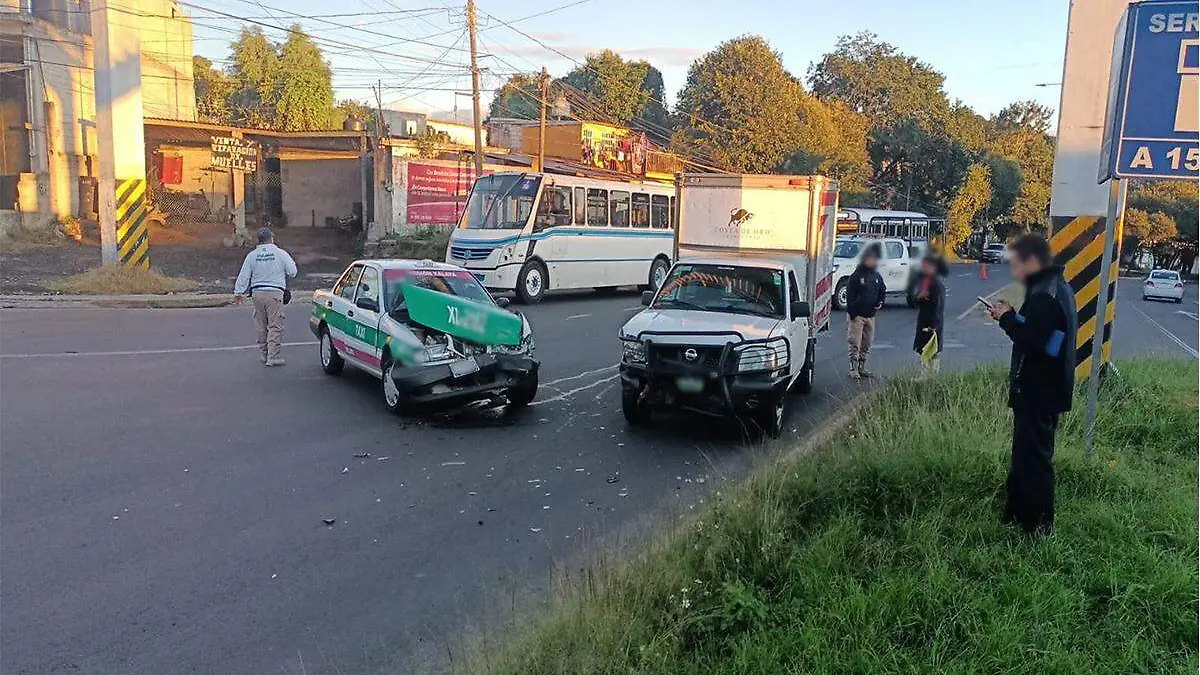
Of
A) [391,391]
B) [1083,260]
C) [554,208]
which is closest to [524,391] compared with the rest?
[391,391]

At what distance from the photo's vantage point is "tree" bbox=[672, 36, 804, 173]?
152 feet

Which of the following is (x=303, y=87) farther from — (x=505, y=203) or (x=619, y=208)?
(x=505, y=203)

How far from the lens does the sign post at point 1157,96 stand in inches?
213

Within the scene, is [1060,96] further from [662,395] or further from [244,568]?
[244,568]

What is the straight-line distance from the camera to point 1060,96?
26.6ft

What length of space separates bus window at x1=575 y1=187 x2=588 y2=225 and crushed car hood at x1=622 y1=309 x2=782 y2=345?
12437 mm

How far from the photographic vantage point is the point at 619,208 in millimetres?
22109

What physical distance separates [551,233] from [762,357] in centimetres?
1298

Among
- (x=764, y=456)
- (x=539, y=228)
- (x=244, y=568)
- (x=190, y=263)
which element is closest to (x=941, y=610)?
(x=764, y=456)

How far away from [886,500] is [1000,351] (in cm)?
1094

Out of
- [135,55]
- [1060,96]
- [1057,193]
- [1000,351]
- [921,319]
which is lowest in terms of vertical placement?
[1000,351]

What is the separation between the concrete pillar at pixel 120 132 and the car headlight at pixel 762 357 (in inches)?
664

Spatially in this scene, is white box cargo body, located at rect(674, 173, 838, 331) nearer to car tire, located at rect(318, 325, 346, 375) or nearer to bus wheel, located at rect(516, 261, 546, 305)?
car tire, located at rect(318, 325, 346, 375)

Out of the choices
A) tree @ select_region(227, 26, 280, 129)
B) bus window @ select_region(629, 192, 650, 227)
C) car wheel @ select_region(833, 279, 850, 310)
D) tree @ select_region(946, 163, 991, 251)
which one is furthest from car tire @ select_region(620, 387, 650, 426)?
tree @ select_region(227, 26, 280, 129)
